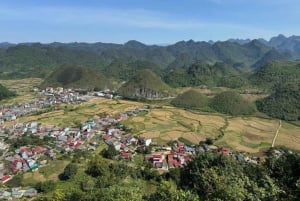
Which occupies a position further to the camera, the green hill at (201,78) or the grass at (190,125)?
the green hill at (201,78)

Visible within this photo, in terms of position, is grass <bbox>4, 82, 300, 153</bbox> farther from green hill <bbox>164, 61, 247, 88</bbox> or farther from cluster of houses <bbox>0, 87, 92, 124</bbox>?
green hill <bbox>164, 61, 247, 88</bbox>

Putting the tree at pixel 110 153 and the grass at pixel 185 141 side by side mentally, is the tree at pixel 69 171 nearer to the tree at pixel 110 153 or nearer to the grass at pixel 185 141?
the tree at pixel 110 153

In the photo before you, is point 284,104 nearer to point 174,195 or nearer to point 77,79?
point 77,79

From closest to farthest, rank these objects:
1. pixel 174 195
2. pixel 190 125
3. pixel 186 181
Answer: pixel 174 195, pixel 186 181, pixel 190 125

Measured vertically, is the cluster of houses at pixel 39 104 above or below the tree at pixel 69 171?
below

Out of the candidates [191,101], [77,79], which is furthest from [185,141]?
[77,79]

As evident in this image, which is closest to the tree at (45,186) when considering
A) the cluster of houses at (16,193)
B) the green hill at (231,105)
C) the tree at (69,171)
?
the cluster of houses at (16,193)

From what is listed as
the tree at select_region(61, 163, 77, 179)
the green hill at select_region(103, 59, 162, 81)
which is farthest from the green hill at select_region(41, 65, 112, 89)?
the tree at select_region(61, 163, 77, 179)

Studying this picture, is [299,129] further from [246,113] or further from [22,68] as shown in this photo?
[22,68]
